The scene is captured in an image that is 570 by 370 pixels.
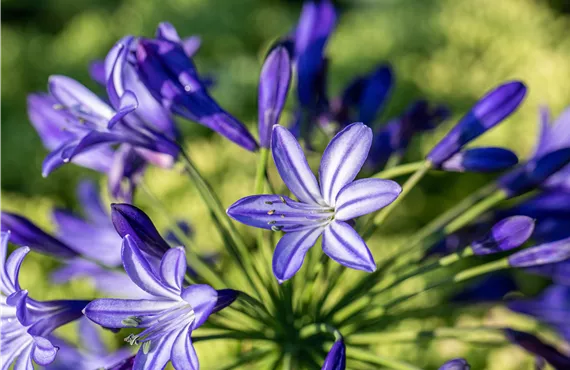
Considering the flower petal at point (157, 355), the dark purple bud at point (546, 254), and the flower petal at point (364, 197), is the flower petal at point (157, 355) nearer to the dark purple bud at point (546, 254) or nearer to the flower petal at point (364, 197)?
the flower petal at point (364, 197)

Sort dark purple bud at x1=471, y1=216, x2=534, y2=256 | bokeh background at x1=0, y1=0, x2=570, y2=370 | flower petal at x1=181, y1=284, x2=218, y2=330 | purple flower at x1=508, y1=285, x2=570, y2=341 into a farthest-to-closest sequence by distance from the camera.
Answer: bokeh background at x1=0, y1=0, x2=570, y2=370 → purple flower at x1=508, y1=285, x2=570, y2=341 → dark purple bud at x1=471, y1=216, x2=534, y2=256 → flower petal at x1=181, y1=284, x2=218, y2=330

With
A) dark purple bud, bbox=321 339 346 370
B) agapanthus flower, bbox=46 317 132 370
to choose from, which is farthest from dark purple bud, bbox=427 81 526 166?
agapanthus flower, bbox=46 317 132 370

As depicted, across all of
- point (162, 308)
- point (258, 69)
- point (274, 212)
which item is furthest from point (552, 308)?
point (258, 69)

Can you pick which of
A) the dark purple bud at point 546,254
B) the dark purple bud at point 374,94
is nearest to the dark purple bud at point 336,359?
the dark purple bud at point 546,254

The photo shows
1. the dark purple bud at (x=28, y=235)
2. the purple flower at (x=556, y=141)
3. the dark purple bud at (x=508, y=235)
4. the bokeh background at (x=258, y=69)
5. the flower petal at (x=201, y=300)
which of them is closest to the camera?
the flower petal at (x=201, y=300)

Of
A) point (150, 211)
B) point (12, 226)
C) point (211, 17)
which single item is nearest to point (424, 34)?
point (211, 17)

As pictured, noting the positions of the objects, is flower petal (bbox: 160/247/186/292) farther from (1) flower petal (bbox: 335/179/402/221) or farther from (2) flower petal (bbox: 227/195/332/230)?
(1) flower petal (bbox: 335/179/402/221)

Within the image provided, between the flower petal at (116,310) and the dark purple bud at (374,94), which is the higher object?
the dark purple bud at (374,94)
